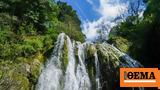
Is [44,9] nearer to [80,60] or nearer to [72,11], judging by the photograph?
[80,60]

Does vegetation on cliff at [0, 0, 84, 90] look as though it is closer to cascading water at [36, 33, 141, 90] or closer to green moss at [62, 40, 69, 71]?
cascading water at [36, 33, 141, 90]

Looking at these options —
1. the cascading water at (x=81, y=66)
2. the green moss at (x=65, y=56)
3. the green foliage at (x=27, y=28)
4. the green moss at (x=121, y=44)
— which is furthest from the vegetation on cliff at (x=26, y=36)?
the green moss at (x=121, y=44)

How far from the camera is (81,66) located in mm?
16484

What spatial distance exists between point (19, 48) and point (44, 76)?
2.44m

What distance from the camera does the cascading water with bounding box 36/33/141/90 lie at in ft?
51.0

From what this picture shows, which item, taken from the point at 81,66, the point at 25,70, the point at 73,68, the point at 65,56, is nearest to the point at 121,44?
the point at 81,66

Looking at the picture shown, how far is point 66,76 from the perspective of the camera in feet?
51.8

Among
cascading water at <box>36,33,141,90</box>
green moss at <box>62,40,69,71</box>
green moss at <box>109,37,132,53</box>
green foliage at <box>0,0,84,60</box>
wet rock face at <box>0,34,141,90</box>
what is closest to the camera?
wet rock face at <box>0,34,141,90</box>

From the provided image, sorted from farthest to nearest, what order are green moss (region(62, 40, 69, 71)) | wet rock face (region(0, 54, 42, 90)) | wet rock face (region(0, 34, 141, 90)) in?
green moss (region(62, 40, 69, 71)) < wet rock face (region(0, 34, 141, 90)) < wet rock face (region(0, 54, 42, 90))

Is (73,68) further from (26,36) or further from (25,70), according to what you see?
(26,36)

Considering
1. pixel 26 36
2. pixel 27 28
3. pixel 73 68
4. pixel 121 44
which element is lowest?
pixel 73 68

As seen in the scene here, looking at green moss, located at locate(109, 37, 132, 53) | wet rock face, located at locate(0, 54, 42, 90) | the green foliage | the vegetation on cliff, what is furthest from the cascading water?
green moss, located at locate(109, 37, 132, 53)

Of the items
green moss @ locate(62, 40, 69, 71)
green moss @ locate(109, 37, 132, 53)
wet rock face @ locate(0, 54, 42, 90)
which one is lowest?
wet rock face @ locate(0, 54, 42, 90)

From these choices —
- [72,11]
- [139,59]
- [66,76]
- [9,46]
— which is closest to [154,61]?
[139,59]
